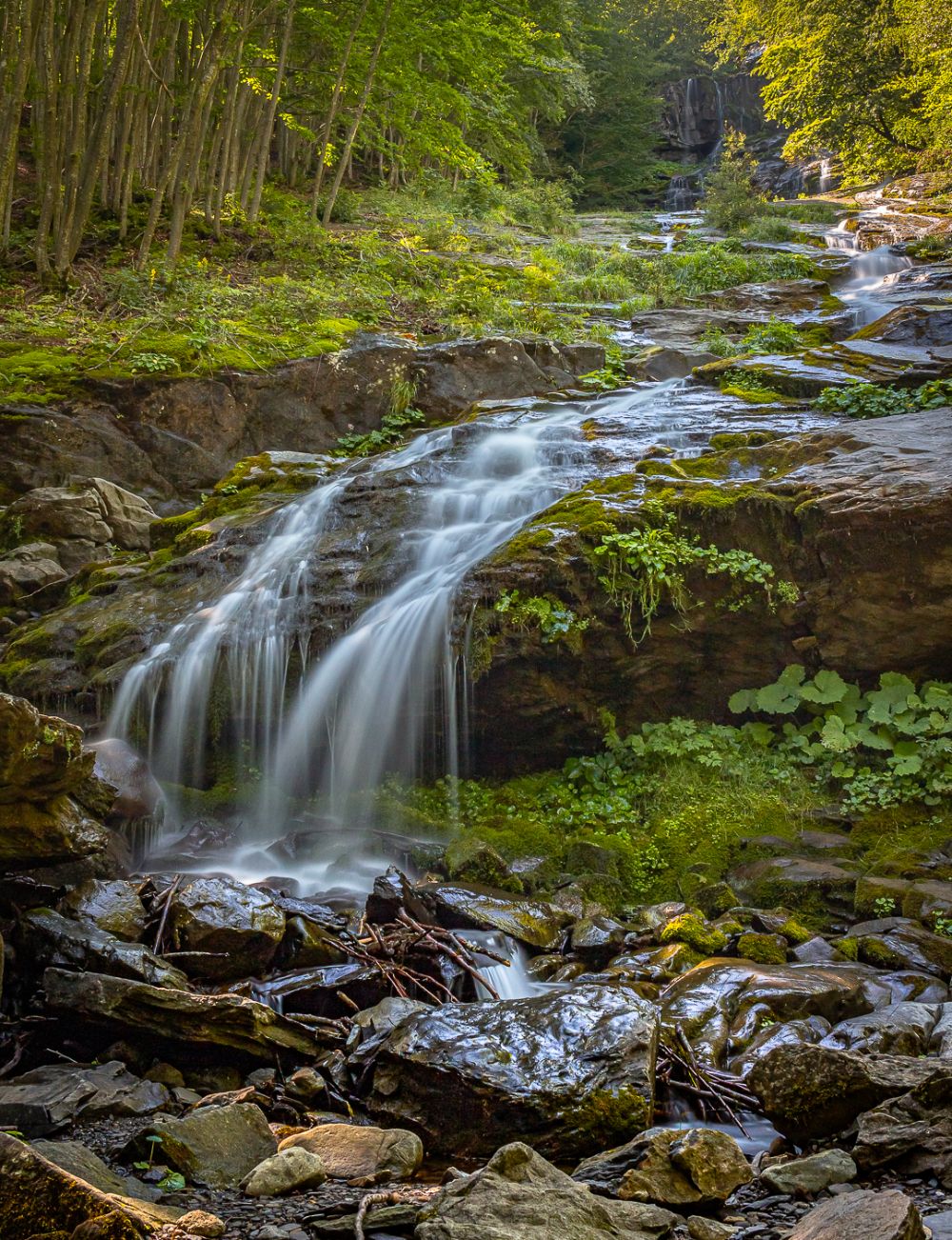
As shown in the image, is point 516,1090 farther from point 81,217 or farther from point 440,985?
point 81,217

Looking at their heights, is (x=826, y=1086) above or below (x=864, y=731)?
below

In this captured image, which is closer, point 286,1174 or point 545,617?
point 286,1174

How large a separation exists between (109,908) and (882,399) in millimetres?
8637

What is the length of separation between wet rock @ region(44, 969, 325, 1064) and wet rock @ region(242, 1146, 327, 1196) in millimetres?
804

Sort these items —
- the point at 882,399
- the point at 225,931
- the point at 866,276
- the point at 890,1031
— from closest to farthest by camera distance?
the point at 890,1031 < the point at 225,931 < the point at 882,399 < the point at 866,276

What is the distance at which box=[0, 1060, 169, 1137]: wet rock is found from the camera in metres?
2.78

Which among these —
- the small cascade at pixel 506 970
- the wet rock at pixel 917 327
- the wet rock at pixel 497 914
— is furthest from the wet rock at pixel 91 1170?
the wet rock at pixel 917 327

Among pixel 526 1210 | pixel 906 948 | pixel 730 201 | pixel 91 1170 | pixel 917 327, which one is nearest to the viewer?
pixel 526 1210

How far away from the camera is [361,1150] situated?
9.17 feet

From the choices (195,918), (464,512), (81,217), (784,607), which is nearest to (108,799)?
(195,918)

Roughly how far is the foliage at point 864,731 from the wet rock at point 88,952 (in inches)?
187

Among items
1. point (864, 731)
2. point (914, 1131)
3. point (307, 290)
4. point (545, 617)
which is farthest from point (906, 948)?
point (307, 290)

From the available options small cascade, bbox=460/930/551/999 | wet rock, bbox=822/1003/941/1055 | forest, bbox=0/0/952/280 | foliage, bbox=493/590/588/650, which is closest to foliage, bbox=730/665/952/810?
foliage, bbox=493/590/588/650

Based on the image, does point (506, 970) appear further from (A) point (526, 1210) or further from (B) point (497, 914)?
(A) point (526, 1210)
